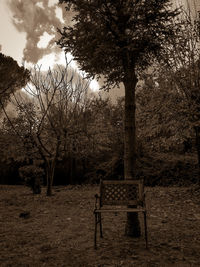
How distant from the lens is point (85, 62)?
568cm

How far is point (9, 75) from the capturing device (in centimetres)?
1655

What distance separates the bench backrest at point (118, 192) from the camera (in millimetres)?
4770

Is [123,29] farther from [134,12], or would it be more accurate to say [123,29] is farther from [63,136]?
[63,136]

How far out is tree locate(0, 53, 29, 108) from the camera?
52.9 ft

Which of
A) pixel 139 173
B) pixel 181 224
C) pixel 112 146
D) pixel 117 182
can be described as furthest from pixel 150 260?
pixel 112 146

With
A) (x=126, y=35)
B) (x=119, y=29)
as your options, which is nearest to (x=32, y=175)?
(x=119, y=29)

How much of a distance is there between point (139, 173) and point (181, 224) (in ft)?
30.3

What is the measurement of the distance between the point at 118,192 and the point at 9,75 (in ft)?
47.7

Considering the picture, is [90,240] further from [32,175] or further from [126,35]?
[32,175]

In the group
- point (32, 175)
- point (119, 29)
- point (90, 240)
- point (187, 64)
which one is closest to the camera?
point (90, 240)

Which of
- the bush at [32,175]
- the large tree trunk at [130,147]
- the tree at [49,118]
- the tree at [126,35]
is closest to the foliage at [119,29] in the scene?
the tree at [126,35]

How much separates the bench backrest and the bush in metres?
6.92

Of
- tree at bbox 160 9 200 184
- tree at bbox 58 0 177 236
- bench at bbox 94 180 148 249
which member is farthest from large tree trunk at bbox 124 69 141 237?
tree at bbox 160 9 200 184

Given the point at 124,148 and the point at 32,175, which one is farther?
A: the point at 32,175
